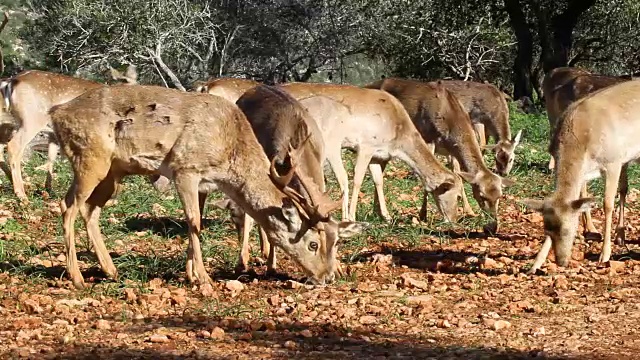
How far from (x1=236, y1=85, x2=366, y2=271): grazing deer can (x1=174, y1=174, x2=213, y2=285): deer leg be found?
68 centimetres

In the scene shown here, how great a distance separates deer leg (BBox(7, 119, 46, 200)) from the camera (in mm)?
13781

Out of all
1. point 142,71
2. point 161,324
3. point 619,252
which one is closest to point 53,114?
point 161,324

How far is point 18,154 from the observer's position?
14508 millimetres

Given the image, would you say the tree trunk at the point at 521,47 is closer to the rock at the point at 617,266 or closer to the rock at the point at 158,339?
the rock at the point at 617,266

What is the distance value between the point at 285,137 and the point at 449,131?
190 inches

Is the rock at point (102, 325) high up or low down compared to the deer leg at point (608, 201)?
down

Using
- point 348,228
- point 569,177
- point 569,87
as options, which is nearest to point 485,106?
point 569,87

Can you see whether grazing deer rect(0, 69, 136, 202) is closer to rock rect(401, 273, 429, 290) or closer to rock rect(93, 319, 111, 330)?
rock rect(401, 273, 429, 290)

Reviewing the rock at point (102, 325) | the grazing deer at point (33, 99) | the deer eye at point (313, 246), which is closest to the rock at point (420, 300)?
the deer eye at point (313, 246)

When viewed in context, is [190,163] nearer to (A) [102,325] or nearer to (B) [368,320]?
(A) [102,325]

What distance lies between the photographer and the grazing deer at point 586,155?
370 inches

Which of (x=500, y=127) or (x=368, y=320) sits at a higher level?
(x=500, y=127)

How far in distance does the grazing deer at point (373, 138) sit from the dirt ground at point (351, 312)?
8.30ft

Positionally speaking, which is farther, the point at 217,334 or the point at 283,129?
the point at 283,129
